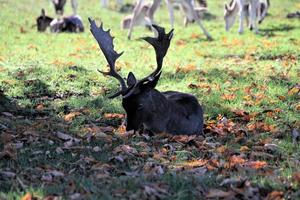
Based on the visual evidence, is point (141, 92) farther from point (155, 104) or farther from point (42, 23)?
point (42, 23)

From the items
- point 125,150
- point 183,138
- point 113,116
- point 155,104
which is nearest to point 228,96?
point 113,116

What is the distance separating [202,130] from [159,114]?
23.8 inches

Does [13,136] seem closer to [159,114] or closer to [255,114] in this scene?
[159,114]

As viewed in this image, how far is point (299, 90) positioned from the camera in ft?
31.6

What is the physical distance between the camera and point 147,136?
7.07 meters

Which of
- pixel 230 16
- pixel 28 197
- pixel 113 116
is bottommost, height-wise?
pixel 230 16

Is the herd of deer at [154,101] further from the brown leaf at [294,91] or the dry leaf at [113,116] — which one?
the brown leaf at [294,91]

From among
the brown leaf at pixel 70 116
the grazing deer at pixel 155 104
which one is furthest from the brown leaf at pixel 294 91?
the brown leaf at pixel 70 116

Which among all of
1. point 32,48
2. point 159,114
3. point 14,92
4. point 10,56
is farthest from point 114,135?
point 32,48

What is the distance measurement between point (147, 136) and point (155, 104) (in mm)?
434

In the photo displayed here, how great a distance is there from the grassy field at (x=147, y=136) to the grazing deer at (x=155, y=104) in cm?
26

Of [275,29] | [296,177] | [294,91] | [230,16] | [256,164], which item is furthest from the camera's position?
[230,16]

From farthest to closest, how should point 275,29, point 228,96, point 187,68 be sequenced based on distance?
point 275,29 < point 187,68 < point 228,96

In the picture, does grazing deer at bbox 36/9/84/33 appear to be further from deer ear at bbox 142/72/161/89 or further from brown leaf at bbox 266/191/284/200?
brown leaf at bbox 266/191/284/200
